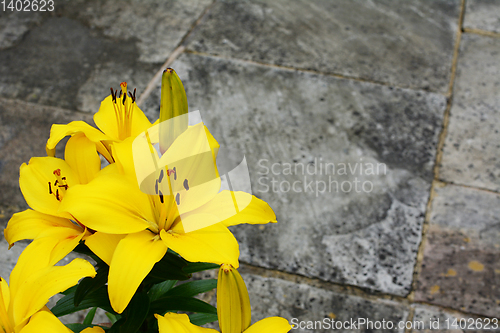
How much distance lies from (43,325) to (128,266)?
13 centimetres

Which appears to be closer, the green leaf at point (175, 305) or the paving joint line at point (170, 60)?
the green leaf at point (175, 305)

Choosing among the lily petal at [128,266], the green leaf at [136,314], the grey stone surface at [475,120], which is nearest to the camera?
the lily petal at [128,266]

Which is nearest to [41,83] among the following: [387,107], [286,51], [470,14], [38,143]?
[38,143]

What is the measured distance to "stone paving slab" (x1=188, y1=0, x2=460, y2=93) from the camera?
263 cm

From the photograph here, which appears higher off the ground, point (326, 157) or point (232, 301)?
point (232, 301)

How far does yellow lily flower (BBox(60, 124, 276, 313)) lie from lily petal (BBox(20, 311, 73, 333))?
0.09 meters

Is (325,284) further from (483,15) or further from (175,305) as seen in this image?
(483,15)

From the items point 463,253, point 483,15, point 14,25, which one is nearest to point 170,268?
point 463,253

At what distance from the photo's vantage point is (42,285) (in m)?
0.56

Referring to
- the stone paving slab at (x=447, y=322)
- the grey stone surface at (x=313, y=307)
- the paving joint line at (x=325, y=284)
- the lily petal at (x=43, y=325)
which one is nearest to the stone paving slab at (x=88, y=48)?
the paving joint line at (x=325, y=284)

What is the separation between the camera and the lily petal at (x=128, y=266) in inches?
20.7

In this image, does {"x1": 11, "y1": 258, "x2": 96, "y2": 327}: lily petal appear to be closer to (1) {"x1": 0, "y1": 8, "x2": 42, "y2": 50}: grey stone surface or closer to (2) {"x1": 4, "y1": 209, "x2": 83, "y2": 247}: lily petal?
(2) {"x1": 4, "y1": 209, "x2": 83, "y2": 247}: lily petal

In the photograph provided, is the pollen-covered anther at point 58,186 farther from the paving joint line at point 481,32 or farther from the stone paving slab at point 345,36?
the paving joint line at point 481,32

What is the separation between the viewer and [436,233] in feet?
6.12
